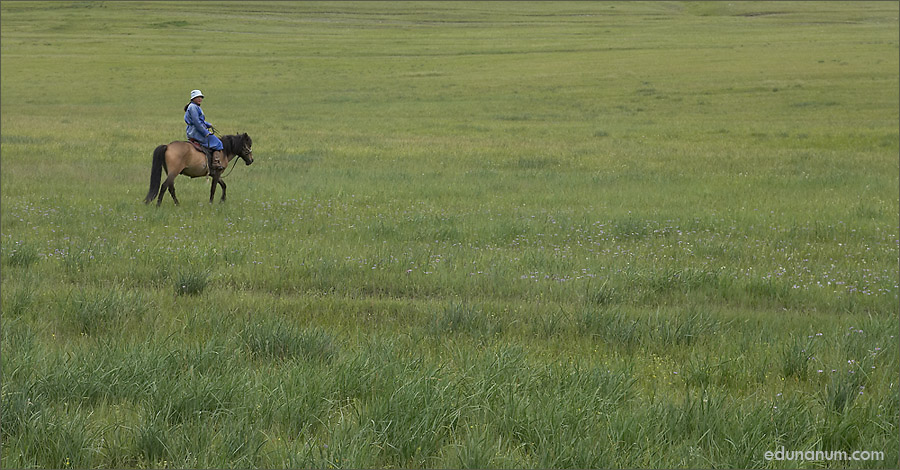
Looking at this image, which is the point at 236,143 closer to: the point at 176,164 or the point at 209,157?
the point at 209,157

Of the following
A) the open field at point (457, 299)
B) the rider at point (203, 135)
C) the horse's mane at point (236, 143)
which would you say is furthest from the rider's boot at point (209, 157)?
the open field at point (457, 299)

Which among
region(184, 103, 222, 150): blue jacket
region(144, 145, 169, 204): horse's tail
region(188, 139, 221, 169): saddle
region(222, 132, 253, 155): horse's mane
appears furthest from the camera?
region(222, 132, 253, 155): horse's mane

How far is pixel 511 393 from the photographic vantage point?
15.0ft

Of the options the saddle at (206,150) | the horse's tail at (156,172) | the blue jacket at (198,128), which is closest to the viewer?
the horse's tail at (156,172)

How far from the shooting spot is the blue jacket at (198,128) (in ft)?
46.4

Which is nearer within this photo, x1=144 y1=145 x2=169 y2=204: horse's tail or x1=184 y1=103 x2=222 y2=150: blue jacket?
x1=144 y1=145 x2=169 y2=204: horse's tail

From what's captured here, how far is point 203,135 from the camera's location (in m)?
14.6

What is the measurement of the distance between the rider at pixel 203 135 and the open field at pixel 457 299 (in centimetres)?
89

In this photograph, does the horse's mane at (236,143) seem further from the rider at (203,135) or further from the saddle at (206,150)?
the saddle at (206,150)

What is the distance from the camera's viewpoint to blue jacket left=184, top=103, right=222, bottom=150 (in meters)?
14.1

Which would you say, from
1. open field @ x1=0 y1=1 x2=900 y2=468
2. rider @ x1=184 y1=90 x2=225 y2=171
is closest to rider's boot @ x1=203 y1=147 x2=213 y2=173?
rider @ x1=184 y1=90 x2=225 y2=171

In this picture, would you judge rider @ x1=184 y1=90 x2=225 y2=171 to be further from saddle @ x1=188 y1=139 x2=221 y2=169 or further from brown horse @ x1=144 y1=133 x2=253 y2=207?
brown horse @ x1=144 y1=133 x2=253 y2=207

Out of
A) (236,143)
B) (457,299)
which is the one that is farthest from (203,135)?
(457,299)

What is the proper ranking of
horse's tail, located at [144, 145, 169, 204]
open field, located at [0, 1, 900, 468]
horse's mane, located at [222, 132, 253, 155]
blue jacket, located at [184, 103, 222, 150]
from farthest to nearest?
horse's mane, located at [222, 132, 253, 155] < blue jacket, located at [184, 103, 222, 150] < horse's tail, located at [144, 145, 169, 204] < open field, located at [0, 1, 900, 468]
